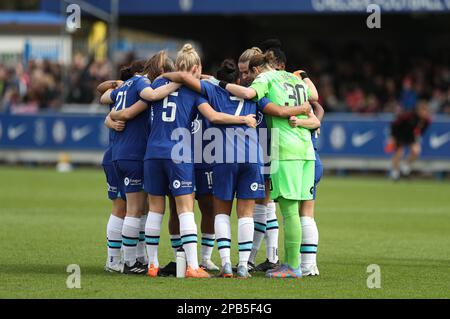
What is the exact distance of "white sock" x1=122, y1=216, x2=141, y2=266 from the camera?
11852mm

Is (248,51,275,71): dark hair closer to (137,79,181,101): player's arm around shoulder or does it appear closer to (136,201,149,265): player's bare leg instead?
(137,79,181,101): player's arm around shoulder

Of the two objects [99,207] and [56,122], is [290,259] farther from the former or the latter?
[56,122]

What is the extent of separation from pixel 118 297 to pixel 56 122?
80.5 feet

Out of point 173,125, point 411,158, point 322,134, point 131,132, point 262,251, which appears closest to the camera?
point 173,125

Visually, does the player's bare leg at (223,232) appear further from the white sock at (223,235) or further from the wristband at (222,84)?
the wristband at (222,84)

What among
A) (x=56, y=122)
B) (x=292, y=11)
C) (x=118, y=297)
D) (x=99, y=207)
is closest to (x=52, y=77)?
(x=56, y=122)

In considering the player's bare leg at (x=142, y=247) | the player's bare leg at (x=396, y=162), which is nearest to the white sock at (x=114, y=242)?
the player's bare leg at (x=142, y=247)

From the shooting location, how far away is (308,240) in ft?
38.8

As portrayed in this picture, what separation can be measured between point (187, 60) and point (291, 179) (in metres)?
1.63

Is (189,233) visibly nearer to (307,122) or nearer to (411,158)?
(307,122)

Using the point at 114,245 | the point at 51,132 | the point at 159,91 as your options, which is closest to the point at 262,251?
the point at 114,245

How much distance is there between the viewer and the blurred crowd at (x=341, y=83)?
3400cm

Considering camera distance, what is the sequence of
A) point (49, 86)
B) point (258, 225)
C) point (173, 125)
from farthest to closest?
point (49, 86) → point (258, 225) → point (173, 125)

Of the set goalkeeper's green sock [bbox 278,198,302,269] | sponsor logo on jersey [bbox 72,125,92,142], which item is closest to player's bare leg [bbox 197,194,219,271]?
goalkeeper's green sock [bbox 278,198,302,269]
